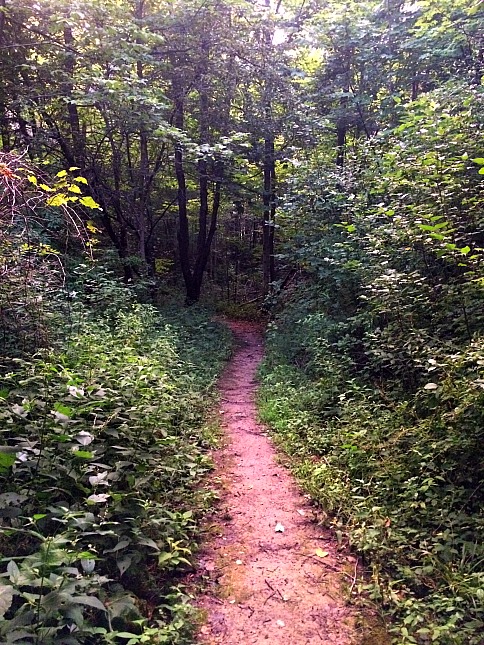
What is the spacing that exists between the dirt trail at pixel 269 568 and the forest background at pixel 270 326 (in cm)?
23

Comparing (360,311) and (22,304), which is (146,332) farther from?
(360,311)

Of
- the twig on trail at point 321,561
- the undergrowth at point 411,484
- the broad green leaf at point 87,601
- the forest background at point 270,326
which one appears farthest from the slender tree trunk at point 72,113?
the broad green leaf at point 87,601

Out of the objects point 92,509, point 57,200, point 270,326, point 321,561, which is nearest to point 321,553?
point 321,561

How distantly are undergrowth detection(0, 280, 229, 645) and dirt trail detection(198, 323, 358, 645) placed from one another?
26cm

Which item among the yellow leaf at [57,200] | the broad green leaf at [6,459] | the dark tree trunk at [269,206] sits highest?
the dark tree trunk at [269,206]

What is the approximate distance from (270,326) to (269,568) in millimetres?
9743

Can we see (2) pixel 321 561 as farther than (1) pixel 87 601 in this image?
Yes

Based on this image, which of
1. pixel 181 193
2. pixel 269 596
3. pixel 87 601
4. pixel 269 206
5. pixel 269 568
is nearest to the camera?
pixel 87 601

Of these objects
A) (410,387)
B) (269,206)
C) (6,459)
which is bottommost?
(410,387)

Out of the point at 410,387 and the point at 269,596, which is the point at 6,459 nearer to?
the point at 269,596

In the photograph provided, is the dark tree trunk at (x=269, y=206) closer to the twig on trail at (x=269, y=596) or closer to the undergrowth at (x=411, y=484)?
the undergrowth at (x=411, y=484)

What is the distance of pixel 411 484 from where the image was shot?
3.90 m

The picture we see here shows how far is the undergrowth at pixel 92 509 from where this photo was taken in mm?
2246

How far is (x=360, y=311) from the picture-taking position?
7.46 meters
